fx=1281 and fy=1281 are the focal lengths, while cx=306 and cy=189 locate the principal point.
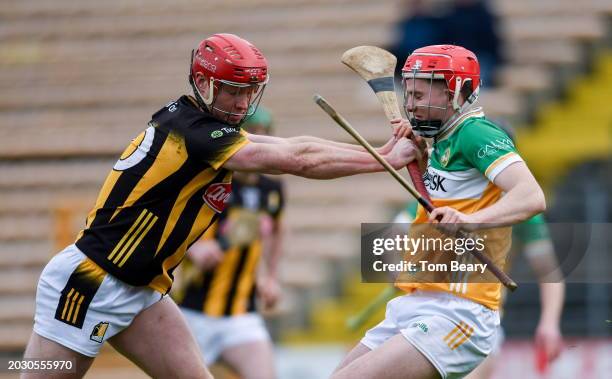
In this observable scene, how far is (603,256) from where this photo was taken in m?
9.02

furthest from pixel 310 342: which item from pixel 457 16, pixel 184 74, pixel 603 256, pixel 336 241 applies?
pixel 184 74

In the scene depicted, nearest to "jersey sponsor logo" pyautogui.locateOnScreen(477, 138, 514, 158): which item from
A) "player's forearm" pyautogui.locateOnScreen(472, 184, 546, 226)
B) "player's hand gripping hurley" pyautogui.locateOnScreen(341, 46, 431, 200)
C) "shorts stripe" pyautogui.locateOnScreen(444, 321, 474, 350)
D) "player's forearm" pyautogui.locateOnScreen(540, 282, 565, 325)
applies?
"player's forearm" pyautogui.locateOnScreen(472, 184, 546, 226)

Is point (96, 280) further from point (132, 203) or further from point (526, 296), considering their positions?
point (526, 296)

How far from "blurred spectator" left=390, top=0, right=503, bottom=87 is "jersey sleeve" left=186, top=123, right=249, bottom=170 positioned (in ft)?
17.5

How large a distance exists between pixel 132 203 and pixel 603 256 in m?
4.93

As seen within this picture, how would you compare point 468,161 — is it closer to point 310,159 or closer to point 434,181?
point 434,181

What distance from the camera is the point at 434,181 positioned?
493 cm

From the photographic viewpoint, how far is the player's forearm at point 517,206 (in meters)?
4.50

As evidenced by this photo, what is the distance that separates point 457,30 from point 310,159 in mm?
5446

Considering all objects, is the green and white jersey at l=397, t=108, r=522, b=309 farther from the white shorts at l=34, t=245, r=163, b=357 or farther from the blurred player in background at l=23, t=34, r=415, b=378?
the white shorts at l=34, t=245, r=163, b=357

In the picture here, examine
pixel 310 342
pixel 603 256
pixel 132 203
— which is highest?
pixel 132 203

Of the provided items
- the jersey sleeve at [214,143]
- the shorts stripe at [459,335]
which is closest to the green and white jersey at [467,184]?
the shorts stripe at [459,335]

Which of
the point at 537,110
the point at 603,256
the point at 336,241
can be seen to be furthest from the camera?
the point at 537,110

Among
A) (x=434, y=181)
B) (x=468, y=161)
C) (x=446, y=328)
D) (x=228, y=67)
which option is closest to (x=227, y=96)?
(x=228, y=67)
